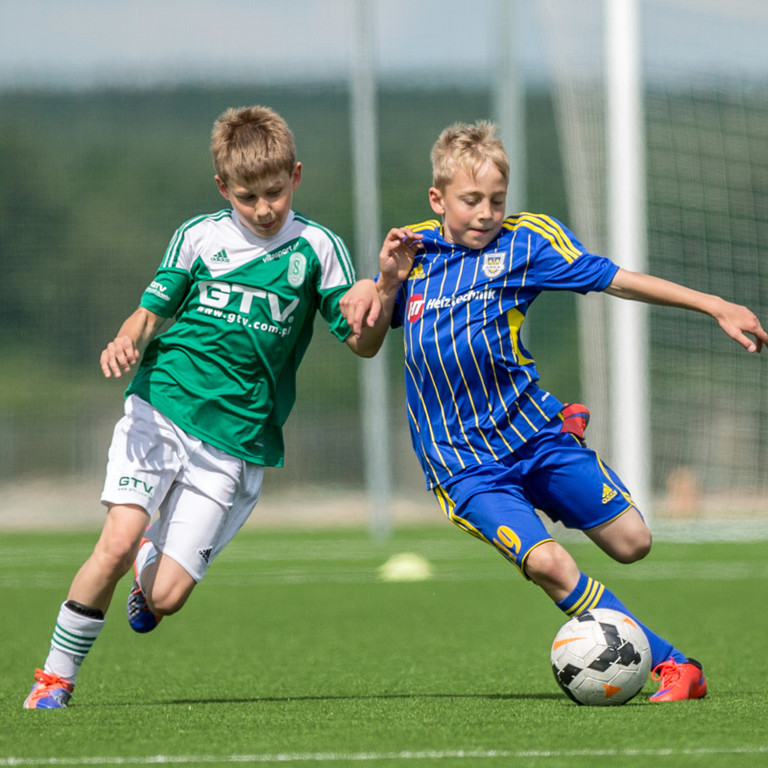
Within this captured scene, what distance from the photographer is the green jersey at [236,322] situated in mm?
4488

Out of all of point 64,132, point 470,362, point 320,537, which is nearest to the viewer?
point 470,362

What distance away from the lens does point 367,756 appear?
3.07 metres

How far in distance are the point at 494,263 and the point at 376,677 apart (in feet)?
5.23

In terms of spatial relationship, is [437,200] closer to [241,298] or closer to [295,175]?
[295,175]

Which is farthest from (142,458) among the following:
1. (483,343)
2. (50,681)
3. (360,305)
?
(483,343)

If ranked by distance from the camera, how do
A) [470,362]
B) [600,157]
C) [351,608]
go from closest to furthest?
[470,362], [351,608], [600,157]

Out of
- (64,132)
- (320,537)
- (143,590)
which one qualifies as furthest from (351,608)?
(64,132)

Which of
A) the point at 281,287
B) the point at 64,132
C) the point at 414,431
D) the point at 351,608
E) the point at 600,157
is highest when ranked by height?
the point at 64,132

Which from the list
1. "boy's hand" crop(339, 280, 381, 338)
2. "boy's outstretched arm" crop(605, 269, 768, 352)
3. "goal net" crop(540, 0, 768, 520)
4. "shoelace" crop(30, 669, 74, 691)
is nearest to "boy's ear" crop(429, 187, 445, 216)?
"boy's hand" crop(339, 280, 381, 338)

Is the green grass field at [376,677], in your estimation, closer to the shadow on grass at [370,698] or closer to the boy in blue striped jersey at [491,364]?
the shadow on grass at [370,698]

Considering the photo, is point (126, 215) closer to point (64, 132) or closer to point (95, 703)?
point (64, 132)

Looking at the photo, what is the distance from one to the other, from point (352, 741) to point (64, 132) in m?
13.0

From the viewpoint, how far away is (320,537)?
13984 millimetres

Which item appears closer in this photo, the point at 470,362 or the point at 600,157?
the point at 470,362
